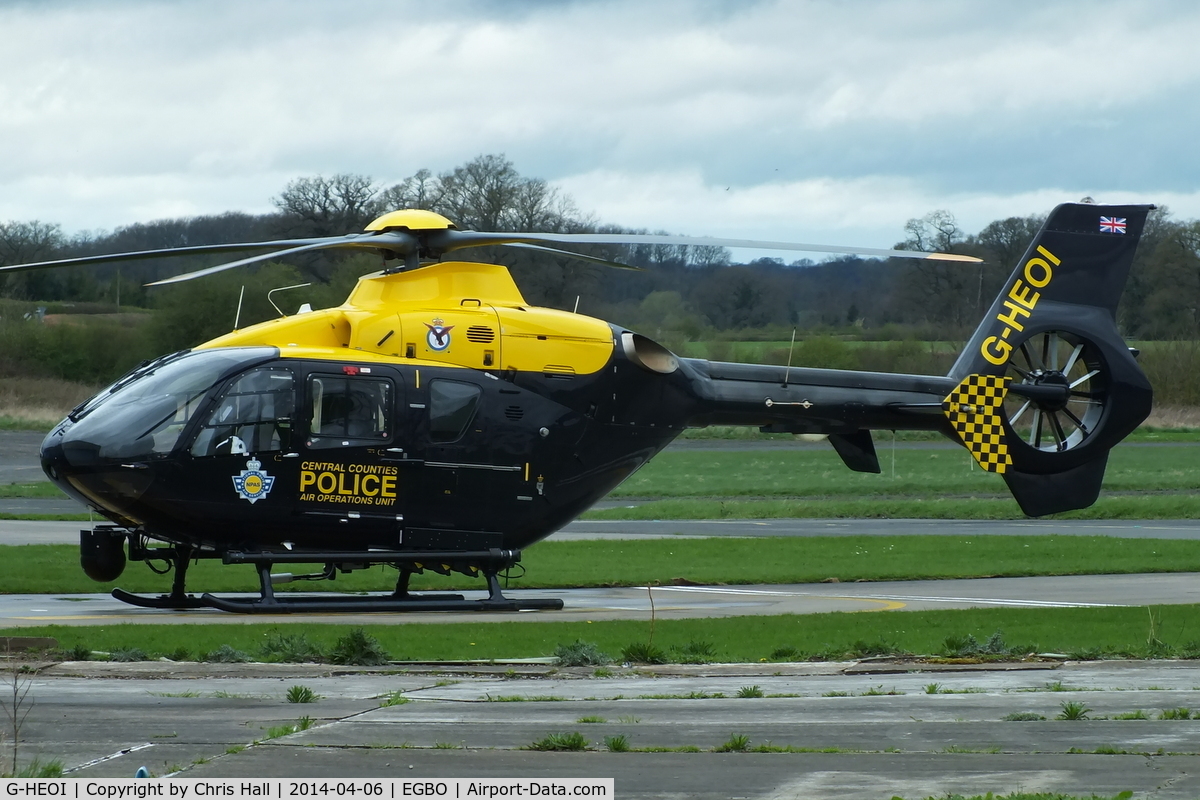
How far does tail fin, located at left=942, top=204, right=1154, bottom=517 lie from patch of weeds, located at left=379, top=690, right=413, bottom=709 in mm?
12548

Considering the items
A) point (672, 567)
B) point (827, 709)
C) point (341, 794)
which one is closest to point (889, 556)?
point (672, 567)

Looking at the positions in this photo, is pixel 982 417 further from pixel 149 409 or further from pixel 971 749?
pixel 971 749

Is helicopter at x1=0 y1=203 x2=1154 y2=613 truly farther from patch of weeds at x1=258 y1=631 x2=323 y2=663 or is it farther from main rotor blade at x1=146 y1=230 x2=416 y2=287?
patch of weeds at x1=258 y1=631 x2=323 y2=663

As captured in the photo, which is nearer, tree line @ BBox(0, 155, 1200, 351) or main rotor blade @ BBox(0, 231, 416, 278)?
main rotor blade @ BBox(0, 231, 416, 278)

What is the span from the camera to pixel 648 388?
1875cm

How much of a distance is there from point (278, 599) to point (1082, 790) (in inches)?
473

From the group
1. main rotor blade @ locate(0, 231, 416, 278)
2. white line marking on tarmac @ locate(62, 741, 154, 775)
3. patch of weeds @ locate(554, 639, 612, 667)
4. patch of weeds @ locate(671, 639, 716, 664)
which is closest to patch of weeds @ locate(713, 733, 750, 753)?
white line marking on tarmac @ locate(62, 741, 154, 775)

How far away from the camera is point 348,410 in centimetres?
1670

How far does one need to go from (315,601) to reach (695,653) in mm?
5874

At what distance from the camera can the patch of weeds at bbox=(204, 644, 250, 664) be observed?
41.6 feet

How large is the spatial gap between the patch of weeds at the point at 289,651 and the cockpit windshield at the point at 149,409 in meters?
3.77

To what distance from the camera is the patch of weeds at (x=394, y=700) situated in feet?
32.7

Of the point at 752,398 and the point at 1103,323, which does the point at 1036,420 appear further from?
the point at 752,398
